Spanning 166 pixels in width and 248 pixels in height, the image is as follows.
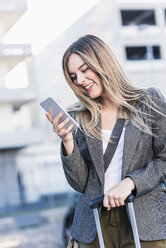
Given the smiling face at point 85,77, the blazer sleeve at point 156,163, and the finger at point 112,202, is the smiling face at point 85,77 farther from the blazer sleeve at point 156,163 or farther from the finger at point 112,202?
the finger at point 112,202

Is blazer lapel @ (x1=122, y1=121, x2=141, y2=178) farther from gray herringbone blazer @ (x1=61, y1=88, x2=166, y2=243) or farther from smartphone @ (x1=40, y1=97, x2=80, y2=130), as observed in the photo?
smartphone @ (x1=40, y1=97, x2=80, y2=130)

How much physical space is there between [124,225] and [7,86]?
92.2ft

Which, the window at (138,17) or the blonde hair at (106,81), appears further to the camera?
the window at (138,17)

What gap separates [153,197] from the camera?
8.02 feet

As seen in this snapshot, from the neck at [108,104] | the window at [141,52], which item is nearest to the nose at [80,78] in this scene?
the neck at [108,104]

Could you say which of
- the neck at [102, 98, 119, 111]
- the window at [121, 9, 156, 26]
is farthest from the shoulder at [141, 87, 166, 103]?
the window at [121, 9, 156, 26]

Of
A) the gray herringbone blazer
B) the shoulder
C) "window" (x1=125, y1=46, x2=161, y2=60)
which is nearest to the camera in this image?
the gray herringbone blazer

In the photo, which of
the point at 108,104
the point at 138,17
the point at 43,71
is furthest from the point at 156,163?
the point at 43,71

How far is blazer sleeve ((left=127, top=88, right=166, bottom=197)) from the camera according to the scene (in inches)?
93.1

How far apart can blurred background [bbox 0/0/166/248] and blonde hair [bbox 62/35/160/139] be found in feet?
59.6

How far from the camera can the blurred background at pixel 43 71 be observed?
2931 cm

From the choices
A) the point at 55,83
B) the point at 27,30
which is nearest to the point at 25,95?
the point at 27,30

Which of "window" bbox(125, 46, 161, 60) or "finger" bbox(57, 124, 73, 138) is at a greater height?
"window" bbox(125, 46, 161, 60)

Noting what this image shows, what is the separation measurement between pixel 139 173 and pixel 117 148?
0.15 meters
